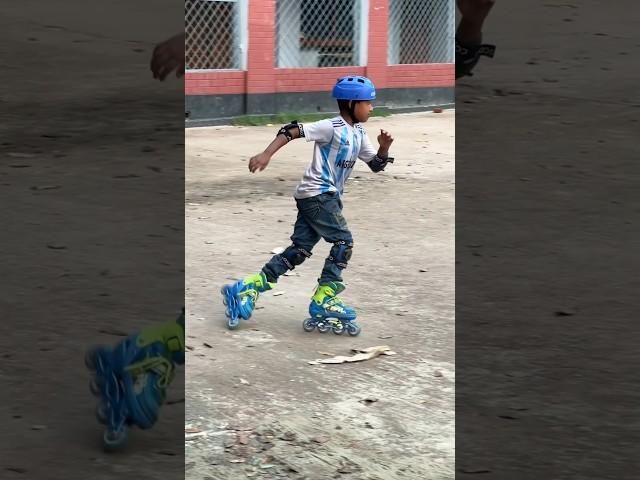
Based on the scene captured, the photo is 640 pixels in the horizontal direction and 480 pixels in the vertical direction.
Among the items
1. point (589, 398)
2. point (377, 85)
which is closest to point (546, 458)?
point (589, 398)

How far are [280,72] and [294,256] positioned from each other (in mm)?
9328

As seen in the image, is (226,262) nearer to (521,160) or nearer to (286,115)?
(521,160)

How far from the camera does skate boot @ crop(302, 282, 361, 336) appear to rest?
6.62 m

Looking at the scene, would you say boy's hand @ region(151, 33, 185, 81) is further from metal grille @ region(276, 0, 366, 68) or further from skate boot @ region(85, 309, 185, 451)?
metal grille @ region(276, 0, 366, 68)

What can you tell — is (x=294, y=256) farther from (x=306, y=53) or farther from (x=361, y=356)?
(x=306, y=53)

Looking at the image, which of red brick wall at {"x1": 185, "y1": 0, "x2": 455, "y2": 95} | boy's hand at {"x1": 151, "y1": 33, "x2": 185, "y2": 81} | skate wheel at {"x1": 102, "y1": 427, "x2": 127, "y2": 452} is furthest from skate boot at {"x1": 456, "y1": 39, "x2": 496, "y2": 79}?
red brick wall at {"x1": 185, "y1": 0, "x2": 455, "y2": 95}

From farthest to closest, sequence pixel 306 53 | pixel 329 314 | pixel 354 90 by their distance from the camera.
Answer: pixel 306 53 → pixel 329 314 → pixel 354 90

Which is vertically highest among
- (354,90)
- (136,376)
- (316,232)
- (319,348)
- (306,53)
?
(354,90)

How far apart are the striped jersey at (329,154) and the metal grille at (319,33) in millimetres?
9422

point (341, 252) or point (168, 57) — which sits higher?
point (168, 57)

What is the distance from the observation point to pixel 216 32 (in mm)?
15375

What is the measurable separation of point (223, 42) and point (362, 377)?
10.2 metres

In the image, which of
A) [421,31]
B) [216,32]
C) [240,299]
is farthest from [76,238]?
[421,31]

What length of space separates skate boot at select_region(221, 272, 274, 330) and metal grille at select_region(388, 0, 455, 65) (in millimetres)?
11054
